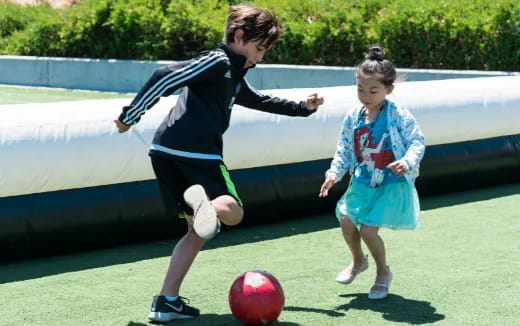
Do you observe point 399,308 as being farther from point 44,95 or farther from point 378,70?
point 44,95

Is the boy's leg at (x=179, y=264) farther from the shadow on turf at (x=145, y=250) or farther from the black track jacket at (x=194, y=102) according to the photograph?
the shadow on turf at (x=145, y=250)

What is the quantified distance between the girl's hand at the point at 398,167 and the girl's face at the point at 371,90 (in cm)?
40

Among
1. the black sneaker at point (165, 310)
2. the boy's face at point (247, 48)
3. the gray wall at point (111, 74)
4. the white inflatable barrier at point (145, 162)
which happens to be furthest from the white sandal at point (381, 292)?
the gray wall at point (111, 74)

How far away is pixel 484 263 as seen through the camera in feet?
17.7

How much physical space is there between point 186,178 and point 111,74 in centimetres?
1228

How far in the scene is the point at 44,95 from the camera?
15.4m

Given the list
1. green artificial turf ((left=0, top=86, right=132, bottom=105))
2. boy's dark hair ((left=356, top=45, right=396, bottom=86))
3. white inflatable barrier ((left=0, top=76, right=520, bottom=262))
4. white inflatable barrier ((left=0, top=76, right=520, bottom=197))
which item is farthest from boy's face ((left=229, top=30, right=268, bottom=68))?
green artificial turf ((left=0, top=86, right=132, bottom=105))

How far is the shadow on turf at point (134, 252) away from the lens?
536cm

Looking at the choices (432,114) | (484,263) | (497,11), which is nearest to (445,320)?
(484,263)

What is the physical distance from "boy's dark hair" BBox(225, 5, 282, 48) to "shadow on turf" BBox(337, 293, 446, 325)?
1.37 m

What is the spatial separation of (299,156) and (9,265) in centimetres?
223

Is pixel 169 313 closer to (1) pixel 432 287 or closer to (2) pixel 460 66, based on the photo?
(1) pixel 432 287

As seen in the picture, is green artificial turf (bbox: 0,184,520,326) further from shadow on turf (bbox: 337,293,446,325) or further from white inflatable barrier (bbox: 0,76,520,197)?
white inflatable barrier (bbox: 0,76,520,197)

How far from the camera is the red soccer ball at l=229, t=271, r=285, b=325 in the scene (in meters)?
4.21
